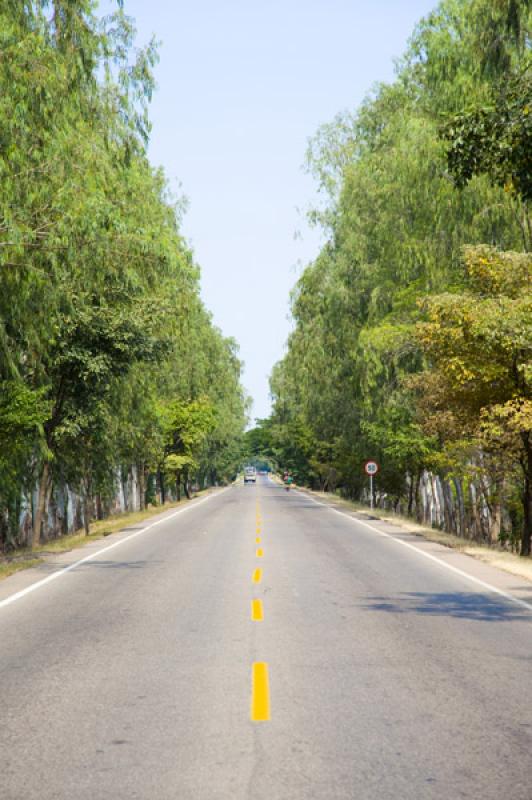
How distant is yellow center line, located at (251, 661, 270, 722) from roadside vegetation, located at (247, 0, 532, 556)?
19.4ft

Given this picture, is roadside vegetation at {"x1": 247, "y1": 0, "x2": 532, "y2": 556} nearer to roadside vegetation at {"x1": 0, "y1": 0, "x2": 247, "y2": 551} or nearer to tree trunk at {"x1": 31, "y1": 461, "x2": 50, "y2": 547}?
roadside vegetation at {"x1": 0, "y1": 0, "x2": 247, "y2": 551}

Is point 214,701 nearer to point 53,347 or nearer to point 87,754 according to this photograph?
point 87,754

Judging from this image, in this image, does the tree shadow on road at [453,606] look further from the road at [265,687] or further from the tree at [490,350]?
the tree at [490,350]

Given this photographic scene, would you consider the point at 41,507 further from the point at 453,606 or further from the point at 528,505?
the point at 453,606

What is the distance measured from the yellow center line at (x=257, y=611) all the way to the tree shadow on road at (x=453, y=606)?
1.28 metres

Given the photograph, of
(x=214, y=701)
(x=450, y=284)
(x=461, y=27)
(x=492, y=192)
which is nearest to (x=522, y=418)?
(x=492, y=192)

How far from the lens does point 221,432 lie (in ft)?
249

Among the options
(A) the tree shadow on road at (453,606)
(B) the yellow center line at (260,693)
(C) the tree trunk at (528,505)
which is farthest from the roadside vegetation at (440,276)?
(B) the yellow center line at (260,693)

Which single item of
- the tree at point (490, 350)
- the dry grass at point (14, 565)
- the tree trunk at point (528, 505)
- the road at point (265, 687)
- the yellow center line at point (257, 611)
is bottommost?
the road at point (265, 687)

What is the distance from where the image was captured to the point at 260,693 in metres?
7.31

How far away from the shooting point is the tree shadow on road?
38.0ft

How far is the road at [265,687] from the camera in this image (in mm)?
5266

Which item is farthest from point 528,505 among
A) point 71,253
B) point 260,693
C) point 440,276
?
point 260,693

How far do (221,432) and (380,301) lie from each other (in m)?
41.5
